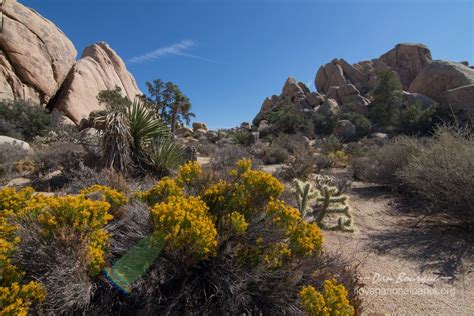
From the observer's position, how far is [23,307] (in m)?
1.47

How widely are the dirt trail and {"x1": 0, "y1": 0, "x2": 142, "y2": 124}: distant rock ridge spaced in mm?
24791

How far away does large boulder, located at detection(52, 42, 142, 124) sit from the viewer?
883 inches

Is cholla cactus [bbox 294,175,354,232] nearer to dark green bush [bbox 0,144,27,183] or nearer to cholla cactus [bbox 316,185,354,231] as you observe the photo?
cholla cactus [bbox 316,185,354,231]

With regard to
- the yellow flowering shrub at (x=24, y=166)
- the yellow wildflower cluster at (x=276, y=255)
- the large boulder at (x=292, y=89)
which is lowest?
the yellow wildflower cluster at (x=276, y=255)

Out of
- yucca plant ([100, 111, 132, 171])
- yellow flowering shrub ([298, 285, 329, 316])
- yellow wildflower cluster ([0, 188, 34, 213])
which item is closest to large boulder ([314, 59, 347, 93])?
yucca plant ([100, 111, 132, 171])

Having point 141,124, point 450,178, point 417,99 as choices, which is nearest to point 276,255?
point 450,178

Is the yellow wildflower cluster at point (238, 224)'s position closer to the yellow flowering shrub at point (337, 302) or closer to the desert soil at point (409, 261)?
the yellow flowering shrub at point (337, 302)

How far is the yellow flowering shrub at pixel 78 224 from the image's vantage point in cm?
178

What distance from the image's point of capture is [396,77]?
36938mm

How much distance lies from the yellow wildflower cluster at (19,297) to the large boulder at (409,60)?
5525 centimetres

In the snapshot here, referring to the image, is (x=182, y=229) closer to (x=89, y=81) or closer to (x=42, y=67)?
(x=42, y=67)

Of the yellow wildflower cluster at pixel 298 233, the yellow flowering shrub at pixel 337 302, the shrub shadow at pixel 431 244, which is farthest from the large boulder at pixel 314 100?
the yellow flowering shrub at pixel 337 302

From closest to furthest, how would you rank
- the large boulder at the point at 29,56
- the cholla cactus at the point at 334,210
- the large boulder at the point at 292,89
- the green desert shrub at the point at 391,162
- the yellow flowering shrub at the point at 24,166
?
the cholla cactus at the point at 334,210, the green desert shrub at the point at 391,162, the yellow flowering shrub at the point at 24,166, the large boulder at the point at 29,56, the large boulder at the point at 292,89

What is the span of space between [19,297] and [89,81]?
29.9m
